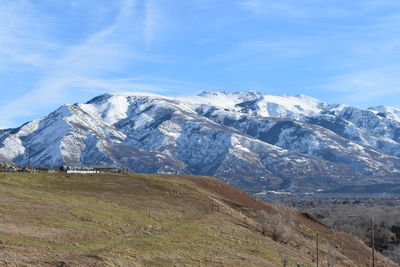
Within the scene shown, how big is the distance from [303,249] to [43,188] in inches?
1682

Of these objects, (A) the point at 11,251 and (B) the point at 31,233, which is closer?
(A) the point at 11,251

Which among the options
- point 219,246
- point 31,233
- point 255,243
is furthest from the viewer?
point 255,243

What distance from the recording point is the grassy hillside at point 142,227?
48.0 metres

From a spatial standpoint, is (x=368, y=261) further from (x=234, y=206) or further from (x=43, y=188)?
(x=43, y=188)

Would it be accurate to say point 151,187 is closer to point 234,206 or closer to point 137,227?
point 234,206

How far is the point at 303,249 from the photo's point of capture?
82.9 m

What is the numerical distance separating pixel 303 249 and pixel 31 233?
4702 cm

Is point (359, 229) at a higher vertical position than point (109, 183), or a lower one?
lower

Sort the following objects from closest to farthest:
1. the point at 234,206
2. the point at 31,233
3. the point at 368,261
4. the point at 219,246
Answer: the point at 31,233 < the point at 219,246 < the point at 368,261 < the point at 234,206

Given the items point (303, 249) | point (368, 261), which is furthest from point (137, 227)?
point (368, 261)

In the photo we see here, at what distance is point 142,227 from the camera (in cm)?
6519

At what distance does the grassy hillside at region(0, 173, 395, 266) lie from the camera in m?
48.0

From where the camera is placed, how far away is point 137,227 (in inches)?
2547

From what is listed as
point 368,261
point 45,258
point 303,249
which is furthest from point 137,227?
point 368,261
